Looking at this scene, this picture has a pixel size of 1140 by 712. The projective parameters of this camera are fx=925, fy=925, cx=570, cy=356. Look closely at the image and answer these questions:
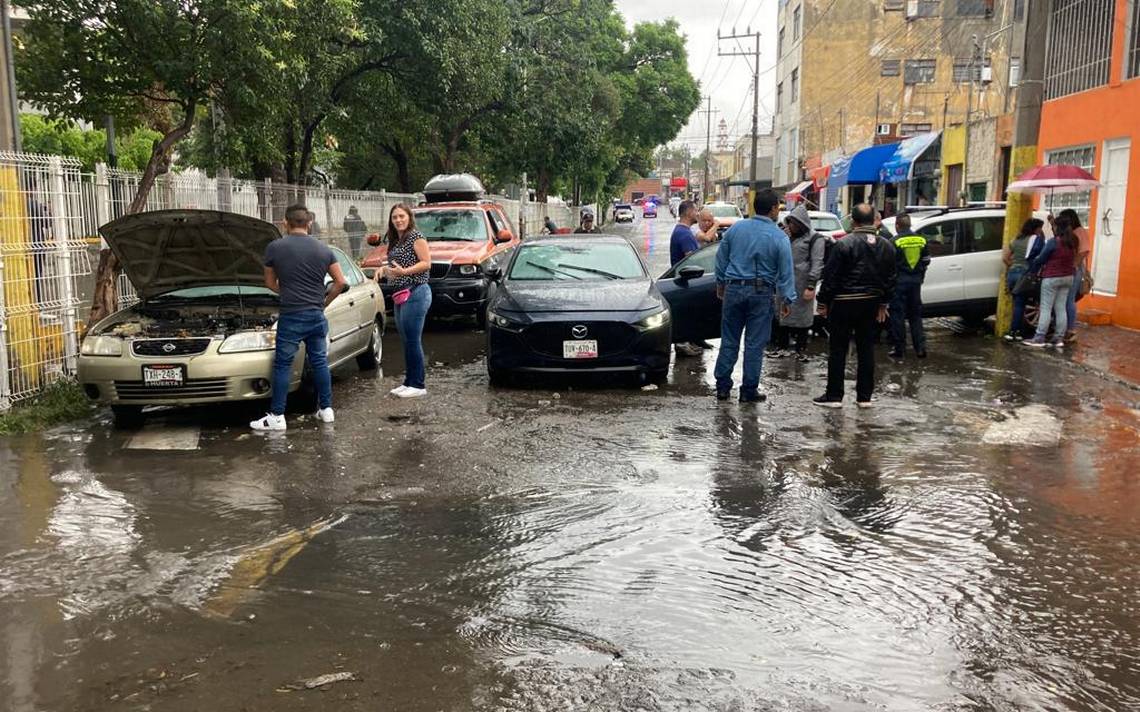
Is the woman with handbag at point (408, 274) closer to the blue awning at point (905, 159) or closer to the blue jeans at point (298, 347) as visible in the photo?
the blue jeans at point (298, 347)

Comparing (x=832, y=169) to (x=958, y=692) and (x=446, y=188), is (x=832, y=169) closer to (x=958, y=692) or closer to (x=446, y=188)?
(x=446, y=188)

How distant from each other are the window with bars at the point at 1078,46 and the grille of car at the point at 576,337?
31.5 ft

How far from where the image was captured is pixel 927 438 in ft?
23.8

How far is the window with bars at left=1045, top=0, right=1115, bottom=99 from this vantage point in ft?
45.6

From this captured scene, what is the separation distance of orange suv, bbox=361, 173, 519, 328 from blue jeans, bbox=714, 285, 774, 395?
184 inches

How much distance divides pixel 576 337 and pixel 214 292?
11.0ft

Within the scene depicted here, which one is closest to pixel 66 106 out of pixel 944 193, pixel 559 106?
pixel 559 106

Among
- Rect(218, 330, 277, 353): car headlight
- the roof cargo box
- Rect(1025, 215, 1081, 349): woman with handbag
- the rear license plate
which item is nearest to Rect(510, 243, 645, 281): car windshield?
Rect(218, 330, 277, 353): car headlight

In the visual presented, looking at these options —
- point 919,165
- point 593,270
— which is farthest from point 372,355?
point 919,165

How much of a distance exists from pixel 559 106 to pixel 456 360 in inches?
794

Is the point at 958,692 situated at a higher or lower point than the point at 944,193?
lower

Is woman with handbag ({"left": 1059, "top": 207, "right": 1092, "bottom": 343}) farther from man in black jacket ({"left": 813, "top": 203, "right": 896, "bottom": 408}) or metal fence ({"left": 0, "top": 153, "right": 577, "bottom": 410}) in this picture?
metal fence ({"left": 0, "top": 153, "right": 577, "bottom": 410})

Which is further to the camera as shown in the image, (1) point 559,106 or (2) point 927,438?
(1) point 559,106

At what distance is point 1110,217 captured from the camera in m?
13.5
